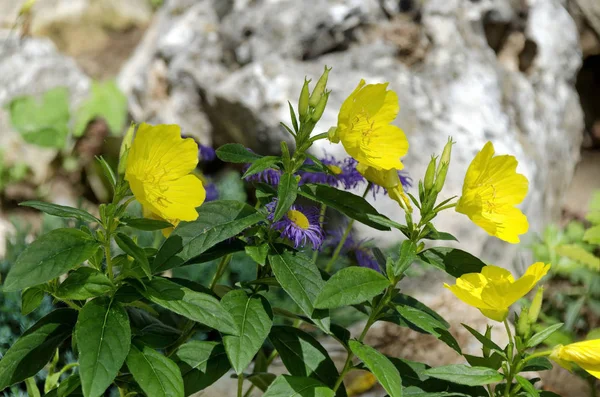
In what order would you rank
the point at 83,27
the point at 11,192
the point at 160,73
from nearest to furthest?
1. the point at 160,73
2. the point at 11,192
3. the point at 83,27

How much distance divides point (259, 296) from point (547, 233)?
1.98 meters

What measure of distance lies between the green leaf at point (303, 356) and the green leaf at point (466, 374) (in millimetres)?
255

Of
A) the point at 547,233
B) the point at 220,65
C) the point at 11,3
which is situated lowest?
the point at 11,3

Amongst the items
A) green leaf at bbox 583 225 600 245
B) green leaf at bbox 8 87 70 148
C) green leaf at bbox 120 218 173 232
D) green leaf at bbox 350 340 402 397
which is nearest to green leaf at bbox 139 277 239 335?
green leaf at bbox 120 218 173 232

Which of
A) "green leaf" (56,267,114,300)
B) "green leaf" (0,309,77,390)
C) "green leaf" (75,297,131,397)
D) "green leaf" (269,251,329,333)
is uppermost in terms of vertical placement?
"green leaf" (269,251,329,333)

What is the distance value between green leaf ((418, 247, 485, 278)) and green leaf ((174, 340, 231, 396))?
442 mm

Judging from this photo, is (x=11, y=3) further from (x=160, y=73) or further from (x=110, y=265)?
(x=110, y=265)

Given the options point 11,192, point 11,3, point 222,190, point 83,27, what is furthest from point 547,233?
point 11,3

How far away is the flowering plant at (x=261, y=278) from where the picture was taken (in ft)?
3.45

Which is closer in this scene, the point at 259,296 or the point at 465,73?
the point at 259,296

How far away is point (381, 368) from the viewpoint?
109 centimetres

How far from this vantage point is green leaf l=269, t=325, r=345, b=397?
1261 mm

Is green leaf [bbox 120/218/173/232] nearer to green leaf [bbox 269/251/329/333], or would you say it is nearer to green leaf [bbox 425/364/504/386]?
green leaf [bbox 269/251/329/333]

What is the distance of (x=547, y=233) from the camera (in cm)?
283
